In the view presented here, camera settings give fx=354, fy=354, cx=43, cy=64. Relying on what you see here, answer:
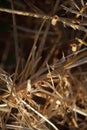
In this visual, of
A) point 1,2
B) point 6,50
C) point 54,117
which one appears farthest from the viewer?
point 6,50

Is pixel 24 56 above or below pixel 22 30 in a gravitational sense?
below

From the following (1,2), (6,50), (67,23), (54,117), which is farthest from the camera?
(6,50)

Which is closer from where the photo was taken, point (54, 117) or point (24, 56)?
point (54, 117)

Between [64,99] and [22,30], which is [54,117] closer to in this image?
[64,99]

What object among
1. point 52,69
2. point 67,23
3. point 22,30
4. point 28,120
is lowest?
point 28,120

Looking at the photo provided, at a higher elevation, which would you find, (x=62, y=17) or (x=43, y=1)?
(x=43, y=1)

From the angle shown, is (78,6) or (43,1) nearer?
(78,6)

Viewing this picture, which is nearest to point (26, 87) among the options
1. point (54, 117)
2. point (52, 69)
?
point (52, 69)

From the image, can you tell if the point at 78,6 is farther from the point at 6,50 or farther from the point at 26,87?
the point at 6,50

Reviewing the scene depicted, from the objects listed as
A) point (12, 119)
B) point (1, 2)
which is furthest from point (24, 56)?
point (12, 119)

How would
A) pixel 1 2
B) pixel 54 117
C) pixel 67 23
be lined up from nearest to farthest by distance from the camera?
pixel 67 23
pixel 54 117
pixel 1 2
